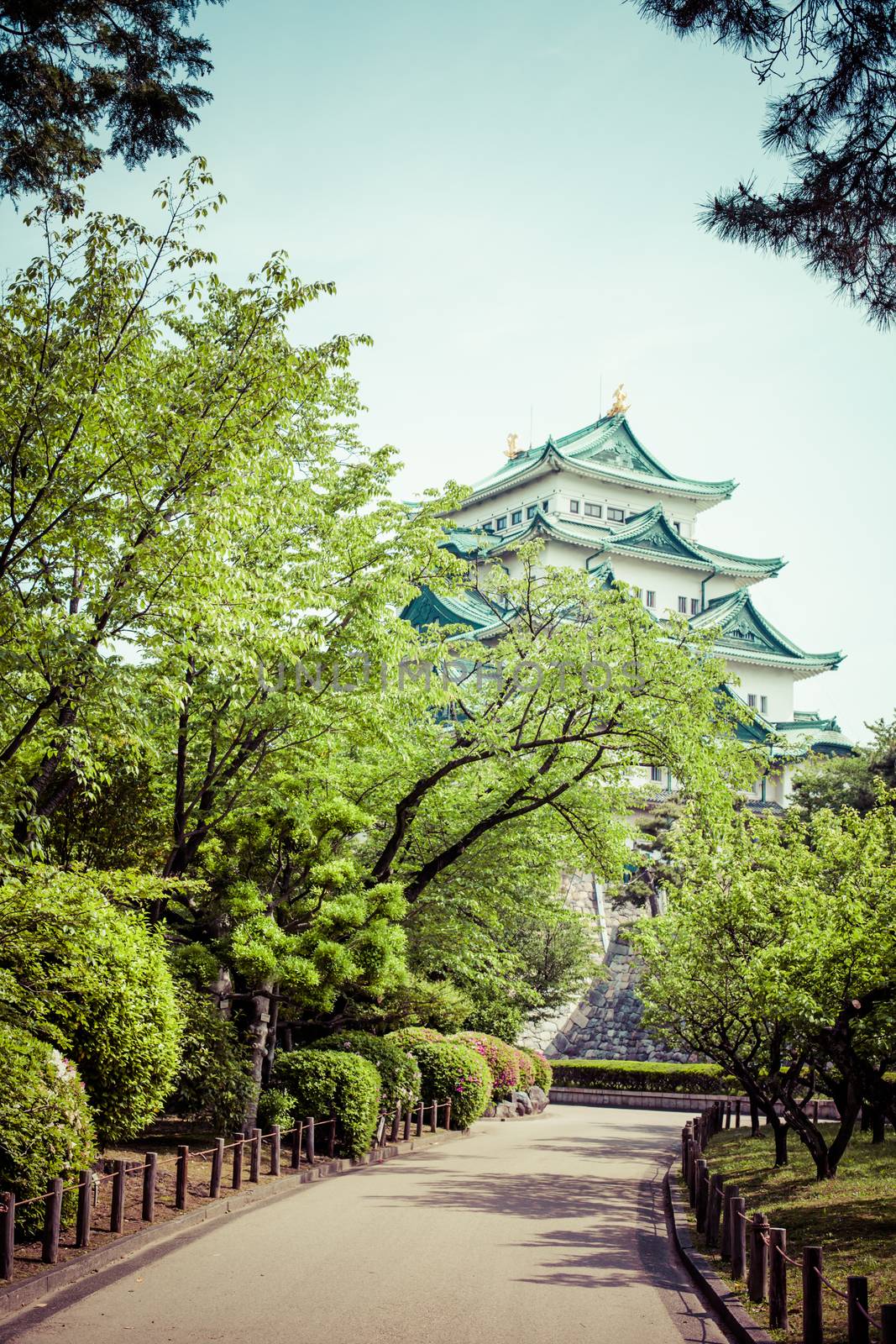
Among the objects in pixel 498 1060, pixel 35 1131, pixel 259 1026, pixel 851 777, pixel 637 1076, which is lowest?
pixel 637 1076

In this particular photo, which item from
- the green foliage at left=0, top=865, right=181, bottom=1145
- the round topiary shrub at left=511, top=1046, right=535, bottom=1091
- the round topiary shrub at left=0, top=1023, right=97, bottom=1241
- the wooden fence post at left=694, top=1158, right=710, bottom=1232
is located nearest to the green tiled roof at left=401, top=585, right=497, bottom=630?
the round topiary shrub at left=511, top=1046, right=535, bottom=1091

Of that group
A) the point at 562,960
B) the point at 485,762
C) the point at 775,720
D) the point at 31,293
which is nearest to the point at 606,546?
the point at 775,720

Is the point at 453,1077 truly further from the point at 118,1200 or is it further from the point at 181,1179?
the point at 118,1200

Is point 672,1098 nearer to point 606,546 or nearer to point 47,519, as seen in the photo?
point 606,546

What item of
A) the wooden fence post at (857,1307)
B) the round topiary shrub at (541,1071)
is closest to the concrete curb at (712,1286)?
the wooden fence post at (857,1307)

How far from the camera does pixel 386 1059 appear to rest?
18656 millimetres

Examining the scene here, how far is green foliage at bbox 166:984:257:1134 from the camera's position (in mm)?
13898

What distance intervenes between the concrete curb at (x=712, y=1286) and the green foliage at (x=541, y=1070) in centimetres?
1998

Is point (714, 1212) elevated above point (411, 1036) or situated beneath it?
situated beneath

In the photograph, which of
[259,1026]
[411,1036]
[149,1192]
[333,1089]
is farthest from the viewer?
[411,1036]

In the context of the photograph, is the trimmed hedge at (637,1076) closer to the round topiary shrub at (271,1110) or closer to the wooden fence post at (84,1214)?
the round topiary shrub at (271,1110)

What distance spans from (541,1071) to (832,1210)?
21.9 metres

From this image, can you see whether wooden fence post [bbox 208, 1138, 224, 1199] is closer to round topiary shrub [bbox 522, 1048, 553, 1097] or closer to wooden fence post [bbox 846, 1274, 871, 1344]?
wooden fence post [bbox 846, 1274, 871, 1344]

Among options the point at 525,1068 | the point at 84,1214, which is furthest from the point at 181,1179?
the point at 525,1068
